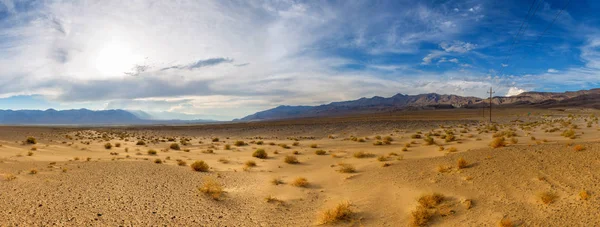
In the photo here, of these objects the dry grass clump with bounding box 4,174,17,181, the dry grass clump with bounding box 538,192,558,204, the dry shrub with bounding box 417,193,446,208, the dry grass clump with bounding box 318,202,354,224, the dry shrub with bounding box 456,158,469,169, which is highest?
the dry grass clump with bounding box 4,174,17,181

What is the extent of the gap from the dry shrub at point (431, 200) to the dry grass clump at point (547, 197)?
8.04 feet

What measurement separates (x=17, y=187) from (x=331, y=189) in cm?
1068

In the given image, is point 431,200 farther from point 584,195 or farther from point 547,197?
point 584,195

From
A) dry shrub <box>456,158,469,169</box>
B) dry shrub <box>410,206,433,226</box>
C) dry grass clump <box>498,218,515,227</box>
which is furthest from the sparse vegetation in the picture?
dry shrub <box>456,158,469,169</box>

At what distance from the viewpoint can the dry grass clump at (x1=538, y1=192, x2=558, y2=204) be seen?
8.62m

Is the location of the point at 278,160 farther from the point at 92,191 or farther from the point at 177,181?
the point at 92,191

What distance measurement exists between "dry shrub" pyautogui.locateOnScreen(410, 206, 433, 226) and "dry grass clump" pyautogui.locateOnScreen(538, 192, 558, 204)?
302cm

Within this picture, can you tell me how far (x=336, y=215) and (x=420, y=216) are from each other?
2201mm

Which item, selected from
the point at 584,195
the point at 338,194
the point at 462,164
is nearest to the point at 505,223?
the point at 584,195

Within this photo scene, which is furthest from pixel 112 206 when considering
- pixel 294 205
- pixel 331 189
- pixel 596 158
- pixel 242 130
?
pixel 242 130

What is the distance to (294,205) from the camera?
10750 millimetres

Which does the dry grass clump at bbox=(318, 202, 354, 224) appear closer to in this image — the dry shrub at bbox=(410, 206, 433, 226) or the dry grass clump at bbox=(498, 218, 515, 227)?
the dry shrub at bbox=(410, 206, 433, 226)

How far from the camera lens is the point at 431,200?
947cm

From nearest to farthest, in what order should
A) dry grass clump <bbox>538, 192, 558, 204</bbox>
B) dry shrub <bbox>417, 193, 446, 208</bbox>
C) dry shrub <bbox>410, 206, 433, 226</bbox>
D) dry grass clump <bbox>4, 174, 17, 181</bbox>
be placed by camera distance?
dry shrub <bbox>410, 206, 433, 226</bbox>, dry grass clump <bbox>538, 192, 558, 204</bbox>, dry shrub <bbox>417, 193, 446, 208</bbox>, dry grass clump <bbox>4, 174, 17, 181</bbox>
